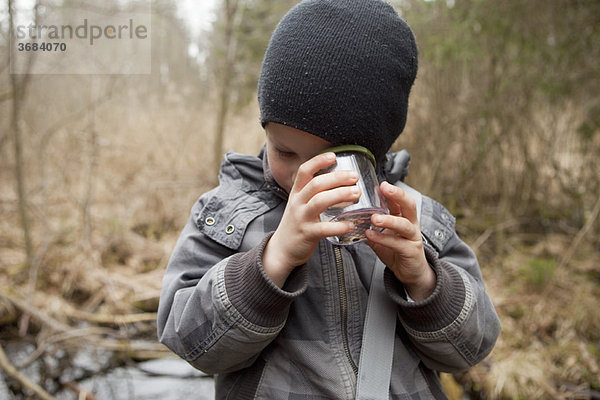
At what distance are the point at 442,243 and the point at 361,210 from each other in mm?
473

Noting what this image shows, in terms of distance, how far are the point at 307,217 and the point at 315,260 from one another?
0.33m

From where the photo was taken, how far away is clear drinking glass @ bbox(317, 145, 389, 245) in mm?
999

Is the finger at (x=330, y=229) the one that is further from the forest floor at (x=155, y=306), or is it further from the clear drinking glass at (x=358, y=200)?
the forest floor at (x=155, y=306)

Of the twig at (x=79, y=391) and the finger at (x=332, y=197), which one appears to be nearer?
the finger at (x=332, y=197)

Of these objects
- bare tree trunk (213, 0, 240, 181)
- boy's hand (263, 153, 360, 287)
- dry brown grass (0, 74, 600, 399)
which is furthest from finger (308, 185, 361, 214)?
bare tree trunk (213, 0, 240, 181)

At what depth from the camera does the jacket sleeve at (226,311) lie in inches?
42.1

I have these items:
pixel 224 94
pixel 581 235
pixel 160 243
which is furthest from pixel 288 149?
pixel 224 94

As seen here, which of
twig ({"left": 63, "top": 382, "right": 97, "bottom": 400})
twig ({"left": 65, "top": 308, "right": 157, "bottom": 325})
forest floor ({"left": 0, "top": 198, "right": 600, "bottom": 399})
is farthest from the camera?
twig ({"left": 65, "top": 308, "right": 157, "bottom": 325})

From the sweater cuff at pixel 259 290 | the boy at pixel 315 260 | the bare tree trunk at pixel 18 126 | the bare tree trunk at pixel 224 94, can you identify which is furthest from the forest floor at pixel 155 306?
the sweater cuff at pixel 259 290

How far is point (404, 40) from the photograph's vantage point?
4.00 ft

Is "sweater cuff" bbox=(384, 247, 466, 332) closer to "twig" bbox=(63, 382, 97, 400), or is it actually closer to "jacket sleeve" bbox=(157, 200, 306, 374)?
"jacket sleeve" bbox=(157, 200, 306, 374)

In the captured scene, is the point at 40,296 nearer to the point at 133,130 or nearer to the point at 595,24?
the point at 133,130

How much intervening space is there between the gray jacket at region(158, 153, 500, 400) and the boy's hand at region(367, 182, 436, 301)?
38mm

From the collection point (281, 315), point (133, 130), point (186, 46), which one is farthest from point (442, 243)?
point (186, 46)
